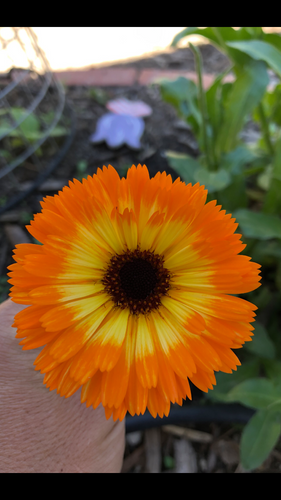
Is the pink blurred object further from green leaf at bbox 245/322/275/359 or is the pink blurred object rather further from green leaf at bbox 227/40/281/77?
green leaf at bbox 245/322/275/359

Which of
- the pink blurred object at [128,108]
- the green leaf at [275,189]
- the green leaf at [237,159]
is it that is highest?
the pink blurred object at [128,108]

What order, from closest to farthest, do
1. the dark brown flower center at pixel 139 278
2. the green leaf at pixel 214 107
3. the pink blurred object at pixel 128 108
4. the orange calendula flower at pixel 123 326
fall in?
the orange calendula flower at pixel 123 326, the dark brown flower center at pixel 139 278, the green leaf at pixel 214 107, the pink blurred object at pixel 128 108

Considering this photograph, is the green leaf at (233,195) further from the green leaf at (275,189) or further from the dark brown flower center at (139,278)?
the dark brown flower center at (139,278)

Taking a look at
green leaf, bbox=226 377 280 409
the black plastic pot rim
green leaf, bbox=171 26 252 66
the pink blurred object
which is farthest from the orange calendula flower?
the pink blurred object

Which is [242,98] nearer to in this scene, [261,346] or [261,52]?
[261,52]

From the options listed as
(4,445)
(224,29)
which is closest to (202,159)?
(224,29)

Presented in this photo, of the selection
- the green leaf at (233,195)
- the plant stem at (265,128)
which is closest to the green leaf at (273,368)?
the green leaf at (233,195)

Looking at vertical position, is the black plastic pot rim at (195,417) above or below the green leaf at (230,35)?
below
